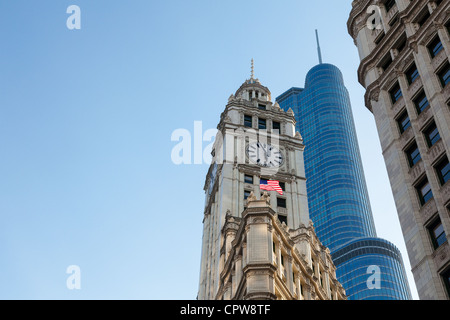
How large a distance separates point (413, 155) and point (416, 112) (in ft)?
9.50

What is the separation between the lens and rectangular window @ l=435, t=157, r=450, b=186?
1355 inches

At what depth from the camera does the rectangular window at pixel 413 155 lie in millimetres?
37906

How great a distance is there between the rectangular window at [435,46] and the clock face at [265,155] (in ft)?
142

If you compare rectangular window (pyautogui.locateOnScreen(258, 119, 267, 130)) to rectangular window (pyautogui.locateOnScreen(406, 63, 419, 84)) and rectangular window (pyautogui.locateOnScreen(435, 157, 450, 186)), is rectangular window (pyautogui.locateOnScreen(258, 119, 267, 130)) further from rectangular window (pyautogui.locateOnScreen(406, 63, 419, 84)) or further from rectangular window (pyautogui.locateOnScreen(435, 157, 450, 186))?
rectangular window (pyautogui.locateOnScreen(435, 157, 450, 186))

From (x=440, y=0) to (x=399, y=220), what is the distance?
16.8 metres

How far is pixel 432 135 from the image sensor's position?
37.2m

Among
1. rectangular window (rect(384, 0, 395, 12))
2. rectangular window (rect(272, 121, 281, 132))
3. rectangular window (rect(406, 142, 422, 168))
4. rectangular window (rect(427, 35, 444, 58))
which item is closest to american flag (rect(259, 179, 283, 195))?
rectangular window (rect(272, 121, 281, 132))

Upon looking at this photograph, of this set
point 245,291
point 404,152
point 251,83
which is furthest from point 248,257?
point 251,83

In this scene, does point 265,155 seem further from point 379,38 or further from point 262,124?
point 379,38

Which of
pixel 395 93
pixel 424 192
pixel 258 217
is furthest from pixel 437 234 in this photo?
pixel 258 217

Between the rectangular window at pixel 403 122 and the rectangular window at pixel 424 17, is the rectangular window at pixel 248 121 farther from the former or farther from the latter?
the rectangular window at pixel 403 122

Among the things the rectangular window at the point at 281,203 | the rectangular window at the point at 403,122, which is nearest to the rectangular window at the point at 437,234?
the rectangular window at the point at 403,122

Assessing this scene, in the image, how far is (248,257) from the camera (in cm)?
5312

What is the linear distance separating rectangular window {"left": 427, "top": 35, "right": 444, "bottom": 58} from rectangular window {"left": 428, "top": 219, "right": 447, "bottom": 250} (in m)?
12.4
